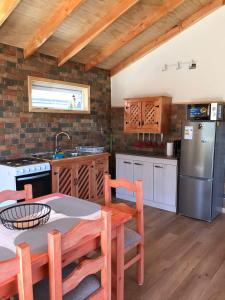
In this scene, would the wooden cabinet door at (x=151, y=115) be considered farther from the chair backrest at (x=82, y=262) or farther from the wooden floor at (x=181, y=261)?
the chair backrest at (x=82, y=262)

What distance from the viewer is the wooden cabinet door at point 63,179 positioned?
11.6 ft

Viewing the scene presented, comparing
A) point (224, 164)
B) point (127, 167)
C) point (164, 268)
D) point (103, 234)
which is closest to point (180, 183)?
point (224, 164)

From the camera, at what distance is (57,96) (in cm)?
430

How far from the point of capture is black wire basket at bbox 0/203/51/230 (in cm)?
145

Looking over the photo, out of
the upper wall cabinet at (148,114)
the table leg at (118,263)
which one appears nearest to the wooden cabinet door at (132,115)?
the upper wall cabinet at (148,114)

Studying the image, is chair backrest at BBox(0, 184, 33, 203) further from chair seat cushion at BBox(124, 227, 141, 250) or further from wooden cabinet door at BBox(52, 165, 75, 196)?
wooden cabinet door at BBox(52, 165, 75, 196)

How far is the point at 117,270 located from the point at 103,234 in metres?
0.54

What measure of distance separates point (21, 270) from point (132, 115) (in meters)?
3.71

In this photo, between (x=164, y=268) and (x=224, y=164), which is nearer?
(x=164, y=268)

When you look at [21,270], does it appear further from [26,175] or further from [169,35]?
[169,35]

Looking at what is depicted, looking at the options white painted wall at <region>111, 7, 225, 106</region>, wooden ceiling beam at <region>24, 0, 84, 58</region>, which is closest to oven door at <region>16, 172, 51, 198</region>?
wooden ceiling beam at <region>24, 0, 84, 58</region>

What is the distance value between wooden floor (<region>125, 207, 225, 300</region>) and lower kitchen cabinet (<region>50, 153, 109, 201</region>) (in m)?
1.05

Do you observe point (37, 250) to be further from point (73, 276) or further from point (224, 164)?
point (224, 164)

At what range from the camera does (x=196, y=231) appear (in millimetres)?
3273
